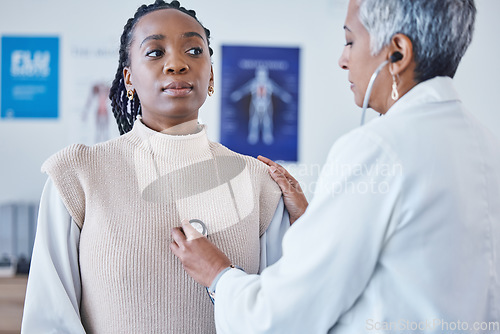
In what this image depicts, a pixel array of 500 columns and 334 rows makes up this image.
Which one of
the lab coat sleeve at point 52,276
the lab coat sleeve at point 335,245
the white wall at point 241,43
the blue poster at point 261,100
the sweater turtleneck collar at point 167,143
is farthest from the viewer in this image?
the blue poster at point 261,100

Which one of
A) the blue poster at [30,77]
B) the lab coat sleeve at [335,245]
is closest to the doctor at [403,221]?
the lab coat sleeve at [335,245]

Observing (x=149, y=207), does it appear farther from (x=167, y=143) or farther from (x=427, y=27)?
(x=427, y=27)

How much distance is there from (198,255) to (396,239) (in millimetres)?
420

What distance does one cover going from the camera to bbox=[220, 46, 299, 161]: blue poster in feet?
10.3

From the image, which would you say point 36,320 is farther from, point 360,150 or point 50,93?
point 50,93

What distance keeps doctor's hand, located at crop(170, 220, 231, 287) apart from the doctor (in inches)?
3.9

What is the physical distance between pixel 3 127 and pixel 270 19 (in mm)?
1723

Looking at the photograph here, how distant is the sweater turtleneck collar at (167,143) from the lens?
126 cm

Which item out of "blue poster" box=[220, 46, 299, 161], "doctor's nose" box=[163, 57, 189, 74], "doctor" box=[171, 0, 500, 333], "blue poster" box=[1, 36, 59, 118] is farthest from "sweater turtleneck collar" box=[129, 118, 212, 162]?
"blue poster" box=[1, 36, 59, 118]

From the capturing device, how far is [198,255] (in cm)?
107

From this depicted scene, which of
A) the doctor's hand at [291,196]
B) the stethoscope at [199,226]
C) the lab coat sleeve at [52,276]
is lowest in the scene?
the lab coat sleeve at [52,276]

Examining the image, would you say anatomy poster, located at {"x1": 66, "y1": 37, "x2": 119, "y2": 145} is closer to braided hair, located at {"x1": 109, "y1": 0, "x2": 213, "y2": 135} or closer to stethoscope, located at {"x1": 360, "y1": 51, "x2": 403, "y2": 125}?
braided hair, located at {"x1": 109, "y1": 0, "x2": 213, "y2": 135}

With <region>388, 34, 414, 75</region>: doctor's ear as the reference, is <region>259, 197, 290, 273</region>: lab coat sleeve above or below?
below

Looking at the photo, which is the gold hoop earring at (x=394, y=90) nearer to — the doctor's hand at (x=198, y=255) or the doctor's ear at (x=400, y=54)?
the doctor's ear at (x=400, y=54)
